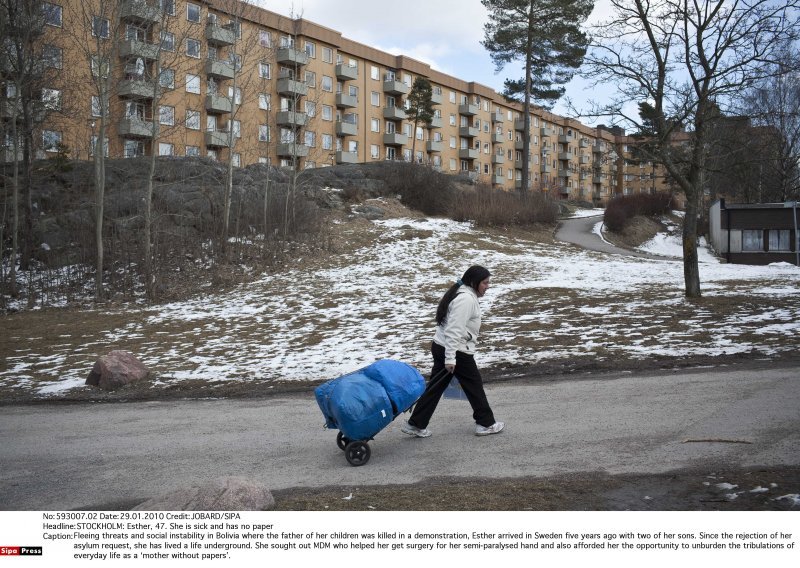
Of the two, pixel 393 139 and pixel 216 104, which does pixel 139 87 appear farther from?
pixel 393 139

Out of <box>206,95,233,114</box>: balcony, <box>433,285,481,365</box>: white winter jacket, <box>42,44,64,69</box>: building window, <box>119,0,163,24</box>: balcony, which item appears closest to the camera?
<box>433,285,481,365</box>: white winter jacket

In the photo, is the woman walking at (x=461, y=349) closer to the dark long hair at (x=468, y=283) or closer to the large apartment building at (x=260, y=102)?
the dark long hair at (x=468, y=283)

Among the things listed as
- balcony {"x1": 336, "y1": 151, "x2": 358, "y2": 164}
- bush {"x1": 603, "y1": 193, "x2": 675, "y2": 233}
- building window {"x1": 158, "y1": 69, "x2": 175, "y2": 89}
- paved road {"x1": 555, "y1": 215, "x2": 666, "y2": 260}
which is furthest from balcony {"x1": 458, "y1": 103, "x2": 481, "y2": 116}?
building window {"x1": 158, "y1": 69, "x2": 175, "y2": 89}

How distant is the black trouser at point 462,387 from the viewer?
646 cm

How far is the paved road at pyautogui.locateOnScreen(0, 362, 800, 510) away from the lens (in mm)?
5508

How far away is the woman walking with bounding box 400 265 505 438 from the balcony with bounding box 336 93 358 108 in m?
61.1

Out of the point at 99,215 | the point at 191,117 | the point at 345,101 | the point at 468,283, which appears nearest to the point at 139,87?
the point at 191,117

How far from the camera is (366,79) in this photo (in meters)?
69.1

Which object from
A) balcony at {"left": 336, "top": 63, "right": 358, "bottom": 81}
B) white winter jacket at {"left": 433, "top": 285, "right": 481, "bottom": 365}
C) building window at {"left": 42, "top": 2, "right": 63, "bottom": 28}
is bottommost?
white winter jacket at {"left": 433, "top": 285, "right": 481, "bottom": 365}

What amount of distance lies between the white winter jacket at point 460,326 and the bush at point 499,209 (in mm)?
31586

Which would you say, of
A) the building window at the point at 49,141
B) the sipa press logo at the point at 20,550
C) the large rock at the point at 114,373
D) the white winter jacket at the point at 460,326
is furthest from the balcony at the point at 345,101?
the sipa press logo at the point at 20,550

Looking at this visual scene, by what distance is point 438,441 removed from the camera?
651 cm

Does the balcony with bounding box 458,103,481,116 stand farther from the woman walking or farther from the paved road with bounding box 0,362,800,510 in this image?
the woman walking

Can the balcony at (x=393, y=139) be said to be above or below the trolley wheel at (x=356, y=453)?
above
